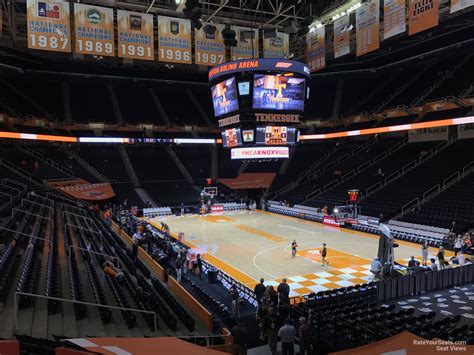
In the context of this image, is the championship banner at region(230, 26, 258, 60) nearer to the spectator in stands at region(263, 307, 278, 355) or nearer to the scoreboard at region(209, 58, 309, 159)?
the scoreboard at region(209, 58, 309, 159)

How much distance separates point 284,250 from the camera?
67.9 ft

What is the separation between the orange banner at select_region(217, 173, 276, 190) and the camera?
4188 cm

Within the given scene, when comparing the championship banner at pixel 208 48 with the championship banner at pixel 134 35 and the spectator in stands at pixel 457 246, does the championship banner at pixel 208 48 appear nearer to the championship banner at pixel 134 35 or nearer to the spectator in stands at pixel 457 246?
the championship banner at pixel 134 35

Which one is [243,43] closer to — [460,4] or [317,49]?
[317,49]

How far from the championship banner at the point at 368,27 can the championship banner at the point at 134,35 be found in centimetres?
1200

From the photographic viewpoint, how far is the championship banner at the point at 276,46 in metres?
27.2

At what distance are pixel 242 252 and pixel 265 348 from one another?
1025cm

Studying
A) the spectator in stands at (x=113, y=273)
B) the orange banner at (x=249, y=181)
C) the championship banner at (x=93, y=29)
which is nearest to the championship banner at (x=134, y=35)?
the championship banner at (x=93, y=29)

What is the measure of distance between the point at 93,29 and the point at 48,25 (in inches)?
87.4

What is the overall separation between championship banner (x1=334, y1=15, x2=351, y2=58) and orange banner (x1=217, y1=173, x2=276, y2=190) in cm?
2041

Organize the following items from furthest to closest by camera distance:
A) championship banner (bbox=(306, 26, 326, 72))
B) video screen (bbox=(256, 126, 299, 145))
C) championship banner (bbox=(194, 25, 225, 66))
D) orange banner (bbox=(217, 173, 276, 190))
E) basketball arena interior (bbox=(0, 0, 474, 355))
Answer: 1. orange banner (bbox=(217, 173, 276, 190))
2. championship banner (bbox=(306, 26, 326, 72))
3. championship banner (bbox=(194, 25, 225, 66))
4. video screen (bbox=(256, 126, 299, 145))
5. basketball arena interior (bbox=(0, 0, 474, 355))

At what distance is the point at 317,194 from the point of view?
35250 millimetres

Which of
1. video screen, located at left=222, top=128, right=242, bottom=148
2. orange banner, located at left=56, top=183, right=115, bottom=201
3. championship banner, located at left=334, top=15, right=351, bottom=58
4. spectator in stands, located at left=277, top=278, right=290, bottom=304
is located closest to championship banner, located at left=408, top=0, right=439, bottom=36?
championship banner, located at left=334, top=15, right=351, bottom=58

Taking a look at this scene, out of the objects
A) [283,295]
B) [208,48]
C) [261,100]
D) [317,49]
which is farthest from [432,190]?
[283,295]
